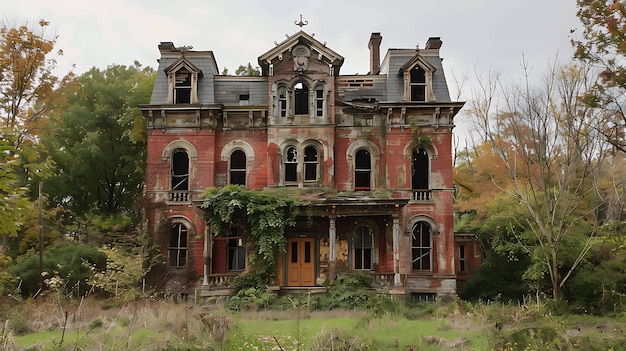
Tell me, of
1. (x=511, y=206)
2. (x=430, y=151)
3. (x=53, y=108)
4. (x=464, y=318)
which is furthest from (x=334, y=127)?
(x=53, y=108)

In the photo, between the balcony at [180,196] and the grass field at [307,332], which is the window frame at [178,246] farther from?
the grass field at [307,332]

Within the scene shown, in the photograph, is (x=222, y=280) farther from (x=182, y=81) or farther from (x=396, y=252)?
(x=182, y=81)

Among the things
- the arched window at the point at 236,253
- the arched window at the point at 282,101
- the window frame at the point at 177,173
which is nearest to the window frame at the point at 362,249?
the arched window at the point at 236,253

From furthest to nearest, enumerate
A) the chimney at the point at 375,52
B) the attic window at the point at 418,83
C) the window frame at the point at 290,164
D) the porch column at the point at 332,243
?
the chimney at the point at 375,52 < the attic window at the point at 418,83 < the window frame at the point at 290,164 < the porch column at the point at 332,243

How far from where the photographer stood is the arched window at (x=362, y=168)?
24891 millimetres

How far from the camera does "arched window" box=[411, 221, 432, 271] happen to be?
947 inches

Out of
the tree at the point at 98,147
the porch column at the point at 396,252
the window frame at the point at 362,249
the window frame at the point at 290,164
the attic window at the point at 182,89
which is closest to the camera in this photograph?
the porch column at the point at 396,252

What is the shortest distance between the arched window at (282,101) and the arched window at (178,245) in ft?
20.9

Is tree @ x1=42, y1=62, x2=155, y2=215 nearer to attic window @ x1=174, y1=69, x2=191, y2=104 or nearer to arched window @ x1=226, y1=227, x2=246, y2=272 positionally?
attic window @ x1=174, y1=69, x2=191, y2=104

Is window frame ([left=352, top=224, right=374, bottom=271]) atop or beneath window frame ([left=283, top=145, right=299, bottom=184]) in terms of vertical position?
beneath

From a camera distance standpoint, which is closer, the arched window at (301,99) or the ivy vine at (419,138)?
the ivy vine at (419,138)

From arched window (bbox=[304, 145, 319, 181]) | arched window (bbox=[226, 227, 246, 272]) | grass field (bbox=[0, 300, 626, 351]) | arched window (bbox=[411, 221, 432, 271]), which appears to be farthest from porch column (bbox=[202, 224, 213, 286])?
arched window (bbox=[411, 221, 432, 271])

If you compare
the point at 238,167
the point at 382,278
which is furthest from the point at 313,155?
the point at 382,278

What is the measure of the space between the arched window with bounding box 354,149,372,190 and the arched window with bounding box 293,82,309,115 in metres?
2.97
